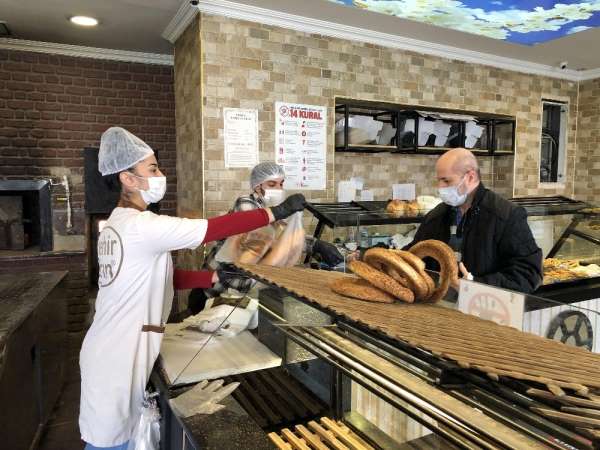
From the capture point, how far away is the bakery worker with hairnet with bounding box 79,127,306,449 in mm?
1581

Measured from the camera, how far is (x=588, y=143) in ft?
18.8

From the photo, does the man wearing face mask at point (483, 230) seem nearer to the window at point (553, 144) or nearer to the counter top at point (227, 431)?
the counter top at point (227, 431)

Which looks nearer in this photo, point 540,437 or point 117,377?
point 540,437

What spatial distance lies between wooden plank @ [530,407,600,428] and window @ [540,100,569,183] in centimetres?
590

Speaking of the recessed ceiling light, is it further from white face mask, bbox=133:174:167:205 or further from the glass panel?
the glass panel

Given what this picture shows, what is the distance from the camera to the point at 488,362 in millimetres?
682

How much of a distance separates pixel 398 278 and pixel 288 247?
61 centimetres

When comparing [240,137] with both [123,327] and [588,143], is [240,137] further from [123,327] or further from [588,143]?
[588,143]

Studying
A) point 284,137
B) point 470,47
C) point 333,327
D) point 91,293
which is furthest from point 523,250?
point 91,293

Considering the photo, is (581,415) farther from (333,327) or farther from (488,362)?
(333,327)

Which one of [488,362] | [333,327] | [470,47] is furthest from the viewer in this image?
[470,47]

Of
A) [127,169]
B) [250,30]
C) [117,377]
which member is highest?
[250,30]

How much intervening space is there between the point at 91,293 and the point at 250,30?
10.3ft

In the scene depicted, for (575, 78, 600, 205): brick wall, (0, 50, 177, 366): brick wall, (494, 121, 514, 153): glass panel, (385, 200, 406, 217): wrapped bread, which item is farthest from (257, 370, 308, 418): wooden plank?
(575, 78, 600, 205): brick wall
